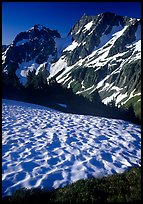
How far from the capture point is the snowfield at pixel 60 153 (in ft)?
31.7

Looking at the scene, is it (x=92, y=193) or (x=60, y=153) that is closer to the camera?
(x=92, y=193)

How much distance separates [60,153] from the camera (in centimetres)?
1233

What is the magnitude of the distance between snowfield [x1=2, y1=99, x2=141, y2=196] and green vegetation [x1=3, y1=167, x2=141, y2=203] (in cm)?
93

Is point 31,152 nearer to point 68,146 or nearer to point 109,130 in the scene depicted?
point 68,146

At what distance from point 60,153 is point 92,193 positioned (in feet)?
15.9

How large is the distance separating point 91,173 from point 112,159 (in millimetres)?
2107

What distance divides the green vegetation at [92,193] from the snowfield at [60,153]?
0.93m

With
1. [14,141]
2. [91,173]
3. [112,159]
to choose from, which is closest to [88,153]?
[112,159]

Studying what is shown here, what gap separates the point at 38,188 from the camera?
8438 millimetres

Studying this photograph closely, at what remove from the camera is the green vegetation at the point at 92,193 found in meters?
7.24

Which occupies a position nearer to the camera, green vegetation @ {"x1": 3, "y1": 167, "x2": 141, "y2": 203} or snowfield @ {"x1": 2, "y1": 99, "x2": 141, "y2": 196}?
green vegetation @ {"x1": 3, "y1": 167, "x2": 141, "y2": 203}

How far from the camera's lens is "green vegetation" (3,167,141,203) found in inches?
285

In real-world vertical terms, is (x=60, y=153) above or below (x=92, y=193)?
above

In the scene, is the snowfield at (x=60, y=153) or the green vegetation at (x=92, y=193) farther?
the snowfield at (x=60, y=153)
